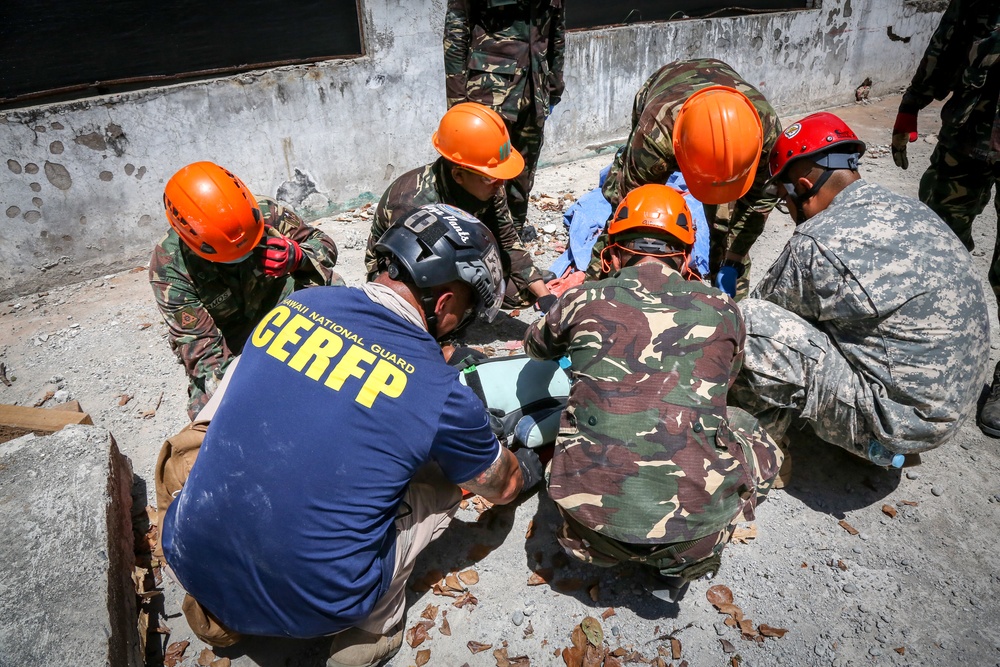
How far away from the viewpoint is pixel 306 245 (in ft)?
11.5

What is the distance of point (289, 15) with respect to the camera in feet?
16.2

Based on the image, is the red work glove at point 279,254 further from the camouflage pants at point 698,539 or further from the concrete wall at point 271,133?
the concrete wall at point 271,133

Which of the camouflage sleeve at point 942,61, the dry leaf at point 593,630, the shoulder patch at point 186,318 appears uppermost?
the camouflage sleeve at point 942,61

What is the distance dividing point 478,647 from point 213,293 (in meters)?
2.23

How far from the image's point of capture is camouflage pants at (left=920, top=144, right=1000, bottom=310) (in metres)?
3.80

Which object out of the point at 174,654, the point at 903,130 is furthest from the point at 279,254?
the point at 903,130

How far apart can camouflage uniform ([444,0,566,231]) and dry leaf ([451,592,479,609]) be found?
9.95 feet

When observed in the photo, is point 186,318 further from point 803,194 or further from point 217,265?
point 803,194

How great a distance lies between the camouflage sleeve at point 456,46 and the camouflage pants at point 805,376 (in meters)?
3.04

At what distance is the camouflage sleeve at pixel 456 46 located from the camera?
445cm

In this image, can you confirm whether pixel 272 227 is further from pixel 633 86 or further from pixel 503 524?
pixel 633 86

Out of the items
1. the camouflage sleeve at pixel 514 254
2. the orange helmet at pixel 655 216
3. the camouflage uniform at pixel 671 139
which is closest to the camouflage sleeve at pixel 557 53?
the camouflage uniform at pixel 671 139

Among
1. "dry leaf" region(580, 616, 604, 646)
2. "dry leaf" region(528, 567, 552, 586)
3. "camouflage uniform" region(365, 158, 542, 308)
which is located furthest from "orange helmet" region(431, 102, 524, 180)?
"dry leaf" region(580, 616, 604, 646)

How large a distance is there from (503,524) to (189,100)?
4083mm
